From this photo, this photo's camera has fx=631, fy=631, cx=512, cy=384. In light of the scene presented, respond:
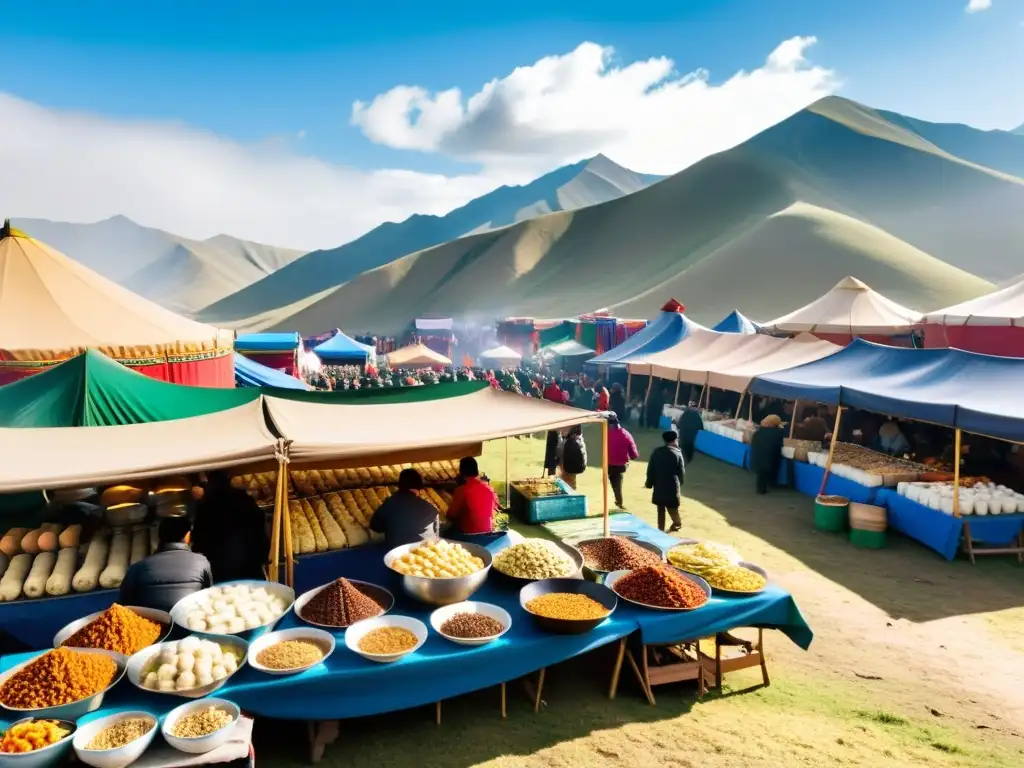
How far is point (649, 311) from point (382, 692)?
6256 cm

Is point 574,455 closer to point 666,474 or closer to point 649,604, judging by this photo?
point 666,474

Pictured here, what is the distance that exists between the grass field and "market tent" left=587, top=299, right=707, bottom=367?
13.3 m

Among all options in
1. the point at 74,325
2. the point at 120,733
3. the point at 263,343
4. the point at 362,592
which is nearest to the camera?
the point at 120,733

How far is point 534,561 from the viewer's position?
215 inches

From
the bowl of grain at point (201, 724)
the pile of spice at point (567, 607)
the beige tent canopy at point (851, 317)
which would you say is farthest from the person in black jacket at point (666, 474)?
the beige tent canopy at point (851, 317)

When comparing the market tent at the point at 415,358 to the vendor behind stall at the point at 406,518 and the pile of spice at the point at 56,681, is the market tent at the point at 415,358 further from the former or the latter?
the pile of spice at the point at 56,681

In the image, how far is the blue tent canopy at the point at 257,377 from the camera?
14758 mm

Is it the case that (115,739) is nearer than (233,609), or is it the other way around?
(115,739)

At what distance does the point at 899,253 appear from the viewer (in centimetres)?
6481

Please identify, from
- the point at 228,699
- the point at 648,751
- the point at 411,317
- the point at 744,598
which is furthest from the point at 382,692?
the point at 411,317

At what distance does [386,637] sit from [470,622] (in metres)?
0.63

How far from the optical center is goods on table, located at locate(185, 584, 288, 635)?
4.41m

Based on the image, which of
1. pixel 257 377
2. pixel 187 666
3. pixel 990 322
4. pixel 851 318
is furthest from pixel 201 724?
pixel 851 318

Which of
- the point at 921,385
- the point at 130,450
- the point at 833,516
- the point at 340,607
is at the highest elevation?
the point at 921,385
